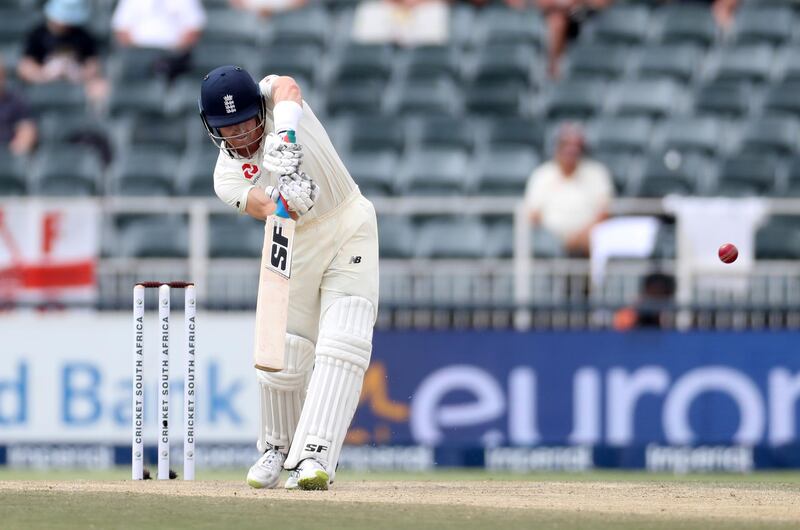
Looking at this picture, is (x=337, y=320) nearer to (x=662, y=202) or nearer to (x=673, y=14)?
(x=662, y=202)

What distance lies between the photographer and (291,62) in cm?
1656

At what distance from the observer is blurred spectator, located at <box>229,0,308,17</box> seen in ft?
57.9

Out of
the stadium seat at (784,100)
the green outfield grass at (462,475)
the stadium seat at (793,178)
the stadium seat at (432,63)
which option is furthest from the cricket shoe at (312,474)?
the stadium seat at (784,100)

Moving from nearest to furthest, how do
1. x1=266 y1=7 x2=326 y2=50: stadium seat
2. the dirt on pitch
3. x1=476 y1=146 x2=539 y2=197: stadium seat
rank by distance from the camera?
the dirt on pitch
x1=476 y1=146 x2=539 y2=197: stadium seat
x1=266 y1=7 x2=326 y2=50: stadium seat

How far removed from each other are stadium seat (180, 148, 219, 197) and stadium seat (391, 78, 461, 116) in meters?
2.03

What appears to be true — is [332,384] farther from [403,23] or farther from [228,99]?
[403,23]

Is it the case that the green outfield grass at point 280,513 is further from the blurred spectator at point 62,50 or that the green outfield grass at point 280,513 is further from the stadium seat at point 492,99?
the blurred spectator at point 62,50

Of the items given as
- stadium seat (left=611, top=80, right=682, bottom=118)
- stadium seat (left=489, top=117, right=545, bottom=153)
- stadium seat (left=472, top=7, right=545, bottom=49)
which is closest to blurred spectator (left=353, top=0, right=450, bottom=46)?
stadium seat (left=472, top=7, right=545, bottom=49)

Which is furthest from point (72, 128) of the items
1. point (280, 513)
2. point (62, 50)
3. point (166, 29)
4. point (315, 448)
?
point (280, 513)

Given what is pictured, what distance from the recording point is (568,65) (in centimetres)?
1658

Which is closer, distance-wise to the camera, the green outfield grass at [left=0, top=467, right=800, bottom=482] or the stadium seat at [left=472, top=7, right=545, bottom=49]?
the green outfield grass at [left=0, top=467, right=800, bottom=482]

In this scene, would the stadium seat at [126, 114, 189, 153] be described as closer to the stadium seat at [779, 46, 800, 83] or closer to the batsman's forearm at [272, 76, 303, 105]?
the stadium seat at [779, 46, 800, 83]

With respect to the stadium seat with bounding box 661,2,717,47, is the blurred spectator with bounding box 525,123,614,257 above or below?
below

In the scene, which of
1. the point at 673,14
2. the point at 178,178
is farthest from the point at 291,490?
the point at 673,14
